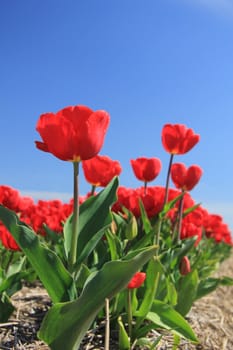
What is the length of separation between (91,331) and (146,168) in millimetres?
1008

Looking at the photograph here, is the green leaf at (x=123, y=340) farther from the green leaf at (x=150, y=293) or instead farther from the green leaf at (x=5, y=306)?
the green leaf at (x=5, y=306)

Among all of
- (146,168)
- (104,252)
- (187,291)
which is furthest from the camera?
(146,168)

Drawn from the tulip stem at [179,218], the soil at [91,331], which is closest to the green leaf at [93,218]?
the soil at [91,331]

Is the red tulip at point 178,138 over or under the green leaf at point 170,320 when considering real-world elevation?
over

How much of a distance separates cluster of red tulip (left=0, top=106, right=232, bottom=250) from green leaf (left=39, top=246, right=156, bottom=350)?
0.40 meters

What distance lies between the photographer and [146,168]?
2.71 m

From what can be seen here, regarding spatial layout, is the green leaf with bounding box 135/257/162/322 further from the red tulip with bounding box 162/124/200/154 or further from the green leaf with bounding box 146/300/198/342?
the red tulip with bounding box 162/124/200/154

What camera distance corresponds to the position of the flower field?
58.5 inches

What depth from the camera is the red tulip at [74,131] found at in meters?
1.49

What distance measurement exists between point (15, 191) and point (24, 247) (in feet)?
4.61

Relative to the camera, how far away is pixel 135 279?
1621mm

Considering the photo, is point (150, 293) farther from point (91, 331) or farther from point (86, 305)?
point (86, 305)

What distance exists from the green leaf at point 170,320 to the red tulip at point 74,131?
100 centimetres

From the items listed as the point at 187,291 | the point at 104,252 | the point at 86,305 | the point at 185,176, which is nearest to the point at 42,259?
the point at 86,305
